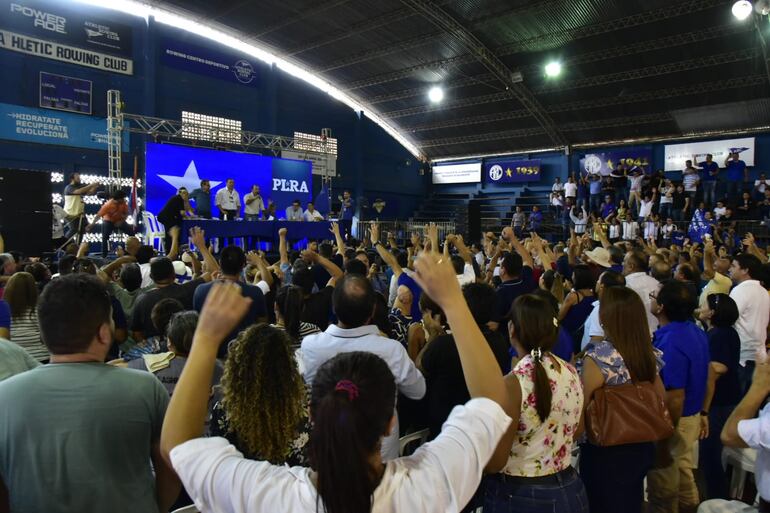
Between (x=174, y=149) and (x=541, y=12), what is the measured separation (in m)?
10.8

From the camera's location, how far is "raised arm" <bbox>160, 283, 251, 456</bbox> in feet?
3.77

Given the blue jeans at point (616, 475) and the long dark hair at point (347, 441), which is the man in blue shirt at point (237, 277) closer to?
the blue jeans at point (616, 475)

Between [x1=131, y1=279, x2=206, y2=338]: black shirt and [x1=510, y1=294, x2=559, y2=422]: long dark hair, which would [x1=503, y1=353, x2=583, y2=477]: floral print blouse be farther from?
[x1=131, y1=279, x2=206, y2=338]: black shirt

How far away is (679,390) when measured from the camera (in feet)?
8.71

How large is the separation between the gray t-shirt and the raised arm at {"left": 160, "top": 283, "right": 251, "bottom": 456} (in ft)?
1.05

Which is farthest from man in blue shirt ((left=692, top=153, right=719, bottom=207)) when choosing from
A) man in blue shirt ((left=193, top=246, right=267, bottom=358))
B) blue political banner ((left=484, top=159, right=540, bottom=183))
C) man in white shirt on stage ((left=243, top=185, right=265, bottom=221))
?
man in blue shirt ((left=193, top=246, right=267, bottom=358))

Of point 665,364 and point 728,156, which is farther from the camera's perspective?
point 728,156

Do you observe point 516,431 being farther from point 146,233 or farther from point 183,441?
point 146,233

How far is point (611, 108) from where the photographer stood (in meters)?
17.9

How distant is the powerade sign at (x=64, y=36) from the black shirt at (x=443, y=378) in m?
15.4

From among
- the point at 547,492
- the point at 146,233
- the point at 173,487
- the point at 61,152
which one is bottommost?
the point at 547,492

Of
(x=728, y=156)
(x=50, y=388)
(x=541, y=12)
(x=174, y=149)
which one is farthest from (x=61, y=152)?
(x=728, y=156)

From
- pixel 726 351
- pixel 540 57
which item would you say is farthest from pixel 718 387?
pixel 540 57

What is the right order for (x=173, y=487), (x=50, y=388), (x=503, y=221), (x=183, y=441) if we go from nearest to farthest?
1. (x=183, y=441)
2. (x=50, y=388)
3. (x=173, y=487)
4. (x=503, y=221)
